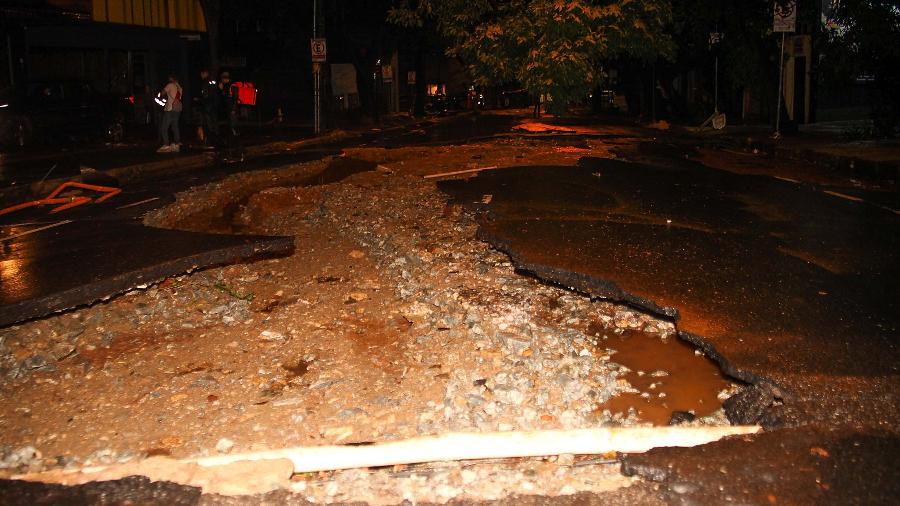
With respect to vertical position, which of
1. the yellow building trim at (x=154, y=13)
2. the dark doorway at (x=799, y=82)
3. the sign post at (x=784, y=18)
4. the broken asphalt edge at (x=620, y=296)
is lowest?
the broken asphalt edge at (x=620, y=296)

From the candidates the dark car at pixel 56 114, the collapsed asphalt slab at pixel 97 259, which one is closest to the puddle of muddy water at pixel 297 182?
the collapsed asphalt slab at pixel 97 259

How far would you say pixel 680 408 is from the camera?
4664mm

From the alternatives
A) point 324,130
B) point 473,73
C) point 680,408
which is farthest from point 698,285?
point 324,130

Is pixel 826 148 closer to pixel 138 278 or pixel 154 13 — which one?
pixel 138 278

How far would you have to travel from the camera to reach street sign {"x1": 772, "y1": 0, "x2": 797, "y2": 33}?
773 inches

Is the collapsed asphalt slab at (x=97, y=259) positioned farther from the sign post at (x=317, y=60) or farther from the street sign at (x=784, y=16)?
the sign post at (x=317, y=60)

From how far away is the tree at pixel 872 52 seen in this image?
17938 mm

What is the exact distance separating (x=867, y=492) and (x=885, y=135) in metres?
18.1

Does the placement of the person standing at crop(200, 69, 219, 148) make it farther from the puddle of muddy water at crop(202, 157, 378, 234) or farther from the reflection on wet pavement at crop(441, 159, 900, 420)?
the reflection on wet pavement at crop(441, 159, 900, 420)

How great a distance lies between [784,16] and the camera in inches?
786

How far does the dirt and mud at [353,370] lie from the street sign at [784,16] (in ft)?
48.7

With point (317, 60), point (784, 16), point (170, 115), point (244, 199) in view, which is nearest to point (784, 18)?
point (784, 16)

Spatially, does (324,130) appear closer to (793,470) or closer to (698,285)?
(698,285)

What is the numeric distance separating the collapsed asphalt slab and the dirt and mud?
0.45 feet
